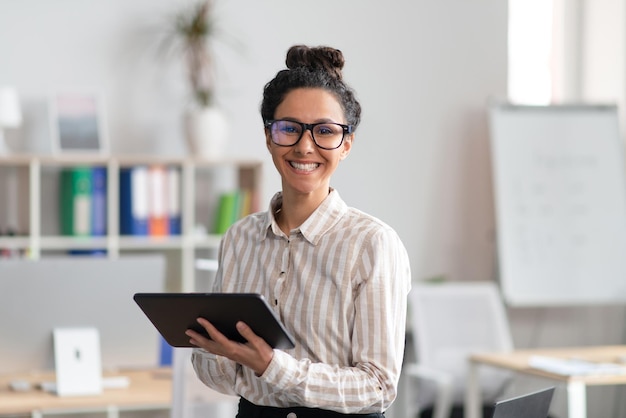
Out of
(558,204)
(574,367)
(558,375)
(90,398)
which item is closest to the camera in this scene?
(90,398)

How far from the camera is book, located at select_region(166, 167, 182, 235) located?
4.90 metres

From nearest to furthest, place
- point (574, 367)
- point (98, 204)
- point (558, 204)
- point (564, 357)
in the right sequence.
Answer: point (574, 367) < point (564, 357) < point (98, 204) < point (558, 204)

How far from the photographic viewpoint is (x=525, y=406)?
74.6 inches

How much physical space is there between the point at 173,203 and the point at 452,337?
1.58m

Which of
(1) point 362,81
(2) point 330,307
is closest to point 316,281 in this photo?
(2) point 330,307

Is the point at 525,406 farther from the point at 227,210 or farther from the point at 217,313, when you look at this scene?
the point at 227,210

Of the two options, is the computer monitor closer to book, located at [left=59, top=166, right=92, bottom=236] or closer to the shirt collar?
the shirt collar

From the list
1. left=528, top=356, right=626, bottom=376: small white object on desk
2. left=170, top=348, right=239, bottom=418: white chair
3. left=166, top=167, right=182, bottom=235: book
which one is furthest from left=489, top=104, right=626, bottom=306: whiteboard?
left=170, top=348, right=239, bottom=418: white chair

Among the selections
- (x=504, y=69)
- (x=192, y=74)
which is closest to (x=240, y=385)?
(x=192, y=74)

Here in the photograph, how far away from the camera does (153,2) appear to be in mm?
5176

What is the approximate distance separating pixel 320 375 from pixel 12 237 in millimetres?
3468

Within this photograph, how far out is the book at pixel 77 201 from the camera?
4.79 meters

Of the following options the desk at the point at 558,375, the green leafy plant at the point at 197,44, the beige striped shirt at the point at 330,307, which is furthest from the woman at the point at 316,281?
the green leafy plant at the point at 197,44

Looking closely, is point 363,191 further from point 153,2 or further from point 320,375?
point 320,375
